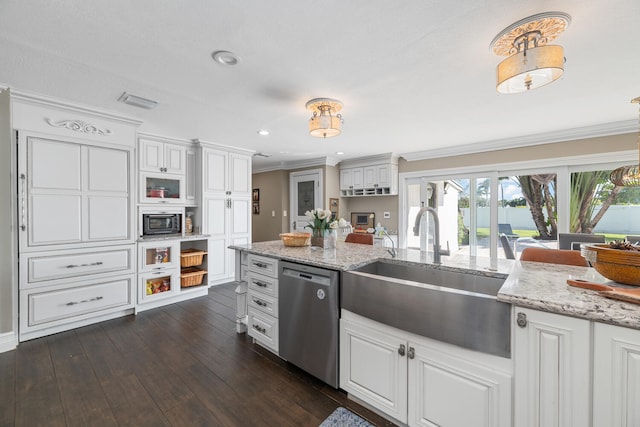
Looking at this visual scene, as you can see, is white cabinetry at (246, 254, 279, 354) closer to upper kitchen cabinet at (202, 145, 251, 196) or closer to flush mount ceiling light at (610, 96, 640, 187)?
upper kitchen cabinet at (202, 145, 251, 196)

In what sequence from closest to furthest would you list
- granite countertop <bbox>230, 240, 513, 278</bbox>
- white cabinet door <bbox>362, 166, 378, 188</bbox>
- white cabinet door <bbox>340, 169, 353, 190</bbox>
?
granite countertop <bbox>230, 240, 513, 278</bbox>
white cabinet door <bbox>362, 166, 378, 188</bbox>
white cabinet door <bbox>340, 169, 353, 190</bbox>

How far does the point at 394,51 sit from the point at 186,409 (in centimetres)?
273

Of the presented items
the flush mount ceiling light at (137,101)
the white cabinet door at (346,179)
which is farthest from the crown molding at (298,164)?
the flush mount ceiling light at (137,101)

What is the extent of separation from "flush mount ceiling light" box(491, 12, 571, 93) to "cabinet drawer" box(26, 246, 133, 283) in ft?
13.3

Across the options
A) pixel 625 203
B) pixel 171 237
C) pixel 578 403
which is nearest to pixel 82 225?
pixel 171 237

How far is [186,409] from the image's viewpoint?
1727mm

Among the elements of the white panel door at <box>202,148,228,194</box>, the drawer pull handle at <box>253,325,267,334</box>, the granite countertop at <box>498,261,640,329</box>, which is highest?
the white panel door at <box>202,148,228,194</box>

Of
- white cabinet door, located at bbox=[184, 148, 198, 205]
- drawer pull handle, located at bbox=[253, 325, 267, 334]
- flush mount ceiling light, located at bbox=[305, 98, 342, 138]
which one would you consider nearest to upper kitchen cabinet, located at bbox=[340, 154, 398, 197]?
flush mount ceiling light, located at bbox=[305, 98, 342, 138]

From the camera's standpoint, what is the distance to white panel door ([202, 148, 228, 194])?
435 centimetres

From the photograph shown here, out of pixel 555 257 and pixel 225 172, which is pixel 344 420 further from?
pixel 225 172

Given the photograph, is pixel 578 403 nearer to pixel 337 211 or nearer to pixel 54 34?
pixel 54 34

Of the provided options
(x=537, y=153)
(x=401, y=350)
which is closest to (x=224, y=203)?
(x=401, y=350)

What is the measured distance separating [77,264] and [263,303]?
86.0 inches

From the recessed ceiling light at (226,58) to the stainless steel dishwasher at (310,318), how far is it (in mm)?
1558
